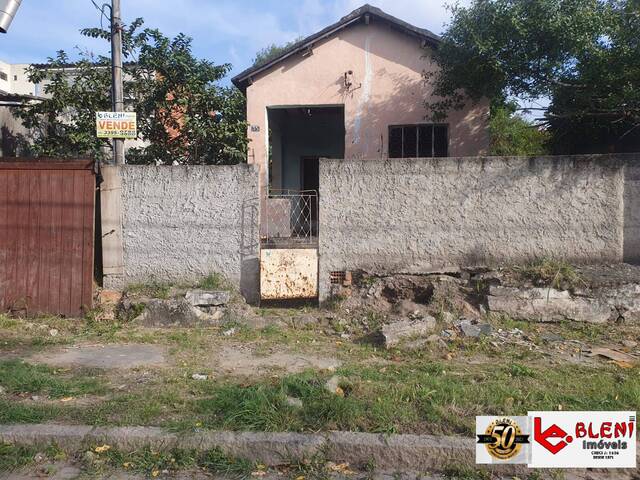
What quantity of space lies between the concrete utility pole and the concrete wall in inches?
131

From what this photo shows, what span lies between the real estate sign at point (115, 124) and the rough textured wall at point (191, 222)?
674 millimetres

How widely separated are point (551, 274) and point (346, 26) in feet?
22.7

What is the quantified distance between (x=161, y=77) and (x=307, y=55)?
311cm

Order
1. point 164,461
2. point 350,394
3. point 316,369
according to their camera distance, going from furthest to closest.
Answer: point 316,369 → point 350,394 → point 164,461

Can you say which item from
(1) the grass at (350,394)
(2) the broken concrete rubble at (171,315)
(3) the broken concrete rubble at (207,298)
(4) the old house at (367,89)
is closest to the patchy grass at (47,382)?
(1) the grass at (350,394)

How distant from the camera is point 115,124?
24.3ft

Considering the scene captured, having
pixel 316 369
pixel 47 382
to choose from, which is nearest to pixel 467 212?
pixel 316 369

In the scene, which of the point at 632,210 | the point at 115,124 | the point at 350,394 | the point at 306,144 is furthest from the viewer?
the point at 306,144

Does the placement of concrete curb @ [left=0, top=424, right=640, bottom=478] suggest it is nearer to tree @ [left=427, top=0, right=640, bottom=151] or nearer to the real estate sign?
the real estate sign

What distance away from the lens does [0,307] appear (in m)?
6.82

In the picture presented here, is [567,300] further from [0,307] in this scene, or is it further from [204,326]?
[0,307]

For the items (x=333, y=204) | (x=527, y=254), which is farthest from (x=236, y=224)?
(x=527, y=254)

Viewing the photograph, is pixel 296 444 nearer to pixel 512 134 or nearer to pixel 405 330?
pixel 405 330

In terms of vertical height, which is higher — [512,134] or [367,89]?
[367,89]
